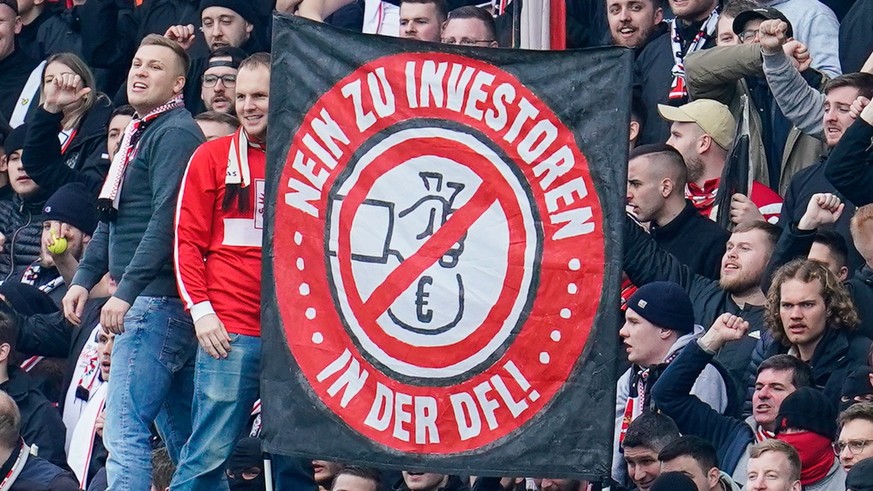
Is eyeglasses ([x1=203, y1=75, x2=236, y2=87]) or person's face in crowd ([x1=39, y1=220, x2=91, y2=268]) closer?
eyeglasses ([x1=203, y1=75, x2=236, y2=87])

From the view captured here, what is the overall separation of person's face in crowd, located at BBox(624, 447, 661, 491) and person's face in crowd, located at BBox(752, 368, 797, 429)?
484 millimetres

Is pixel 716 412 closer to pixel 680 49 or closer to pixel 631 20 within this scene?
pixel 680 49

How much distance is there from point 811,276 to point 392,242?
2489 mm

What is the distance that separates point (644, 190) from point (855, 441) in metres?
2.41

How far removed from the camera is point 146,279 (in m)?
7.98

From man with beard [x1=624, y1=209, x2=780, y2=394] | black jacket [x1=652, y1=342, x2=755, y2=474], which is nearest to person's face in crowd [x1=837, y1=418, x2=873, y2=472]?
black jacket [x1=652, y1=342, x2=755, y2=474]

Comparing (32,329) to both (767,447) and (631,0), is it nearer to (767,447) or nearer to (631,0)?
(631,0)

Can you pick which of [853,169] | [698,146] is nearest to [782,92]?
[698,146]

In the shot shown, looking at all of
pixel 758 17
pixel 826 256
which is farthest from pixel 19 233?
pixel 826 256

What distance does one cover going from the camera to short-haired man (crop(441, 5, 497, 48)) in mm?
11438

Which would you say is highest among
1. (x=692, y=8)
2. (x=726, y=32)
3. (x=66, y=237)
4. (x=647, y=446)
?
(x=692, y=8)

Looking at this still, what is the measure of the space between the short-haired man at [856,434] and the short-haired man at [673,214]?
2084 mm

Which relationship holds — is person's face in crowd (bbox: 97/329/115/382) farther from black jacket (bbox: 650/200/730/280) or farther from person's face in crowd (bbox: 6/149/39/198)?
black jacket (bbox: 650/200/730/280)

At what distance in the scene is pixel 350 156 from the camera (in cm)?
693
